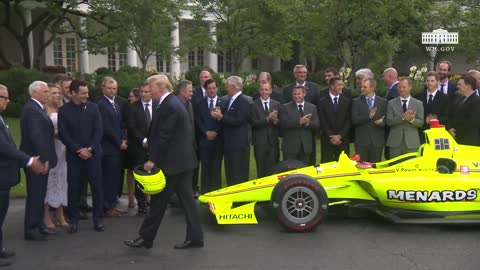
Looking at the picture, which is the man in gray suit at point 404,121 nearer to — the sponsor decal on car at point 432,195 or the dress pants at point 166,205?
the sponsor decal on car at point 432,195

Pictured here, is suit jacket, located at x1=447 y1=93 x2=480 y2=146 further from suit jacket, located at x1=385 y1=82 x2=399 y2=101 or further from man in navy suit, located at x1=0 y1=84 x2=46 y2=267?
man in navy suit, located at x1=0 y1=84 x2=46 y2=267

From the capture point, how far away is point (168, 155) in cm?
672

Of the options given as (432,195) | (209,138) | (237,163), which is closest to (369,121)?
(432,195)

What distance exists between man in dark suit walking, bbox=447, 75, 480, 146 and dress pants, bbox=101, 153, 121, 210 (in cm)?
528

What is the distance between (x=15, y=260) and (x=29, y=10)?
27965 mm

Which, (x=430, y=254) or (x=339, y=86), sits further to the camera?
(x=339, y=86)

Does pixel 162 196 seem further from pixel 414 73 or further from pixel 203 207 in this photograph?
pixel 414 73

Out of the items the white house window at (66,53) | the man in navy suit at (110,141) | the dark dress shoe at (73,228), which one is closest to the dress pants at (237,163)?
the man in navy suit at (110,141)

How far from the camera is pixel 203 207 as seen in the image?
938 cm

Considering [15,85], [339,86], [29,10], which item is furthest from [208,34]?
[339,86]

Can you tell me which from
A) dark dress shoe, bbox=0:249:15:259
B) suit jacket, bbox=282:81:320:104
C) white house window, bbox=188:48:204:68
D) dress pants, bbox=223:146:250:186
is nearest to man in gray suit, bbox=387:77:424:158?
suit jacket, bbox=282:81:320:104

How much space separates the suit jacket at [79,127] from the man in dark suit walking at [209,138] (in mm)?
2042

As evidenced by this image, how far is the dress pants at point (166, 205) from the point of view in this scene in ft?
22.2

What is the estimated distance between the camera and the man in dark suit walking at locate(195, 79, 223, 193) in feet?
31.0
